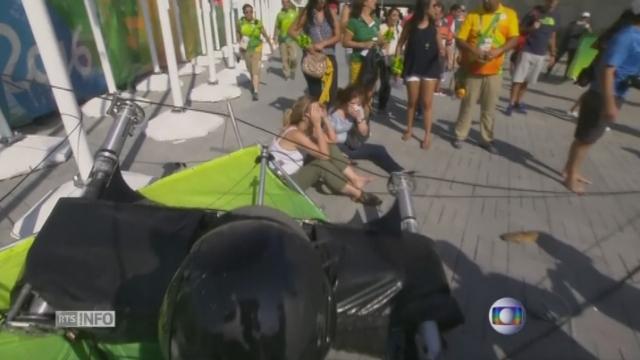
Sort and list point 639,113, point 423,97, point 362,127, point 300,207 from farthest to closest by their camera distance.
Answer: point 639,113, point 423,97, point 362,127, point 300,207

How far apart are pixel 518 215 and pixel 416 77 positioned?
77.6 inches

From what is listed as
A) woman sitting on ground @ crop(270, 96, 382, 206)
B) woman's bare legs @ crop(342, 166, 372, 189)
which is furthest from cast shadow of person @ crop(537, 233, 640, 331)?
woman's bare legs @ crop(342, 166, 372, 189)

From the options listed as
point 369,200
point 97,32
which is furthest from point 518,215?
point 97,32

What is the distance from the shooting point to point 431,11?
14.4 feet

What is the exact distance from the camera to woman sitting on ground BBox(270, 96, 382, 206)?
345 centimetres

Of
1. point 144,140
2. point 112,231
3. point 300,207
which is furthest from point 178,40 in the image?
point 112,231

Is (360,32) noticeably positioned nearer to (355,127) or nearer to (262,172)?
(355,127)

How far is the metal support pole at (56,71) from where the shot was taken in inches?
112

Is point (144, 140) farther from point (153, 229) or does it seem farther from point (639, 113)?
point (639, 113)

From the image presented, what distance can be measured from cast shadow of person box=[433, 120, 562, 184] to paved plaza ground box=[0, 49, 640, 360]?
0.05ft

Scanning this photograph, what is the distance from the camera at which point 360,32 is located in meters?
5.12

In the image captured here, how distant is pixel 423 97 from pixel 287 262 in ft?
14.0

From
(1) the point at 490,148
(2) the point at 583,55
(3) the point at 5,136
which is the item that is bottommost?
(1) the point at 490,148

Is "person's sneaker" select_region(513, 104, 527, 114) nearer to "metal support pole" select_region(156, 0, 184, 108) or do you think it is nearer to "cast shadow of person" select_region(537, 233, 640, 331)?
"cast shadow of person" select_region(537, 233, 640, 331)
